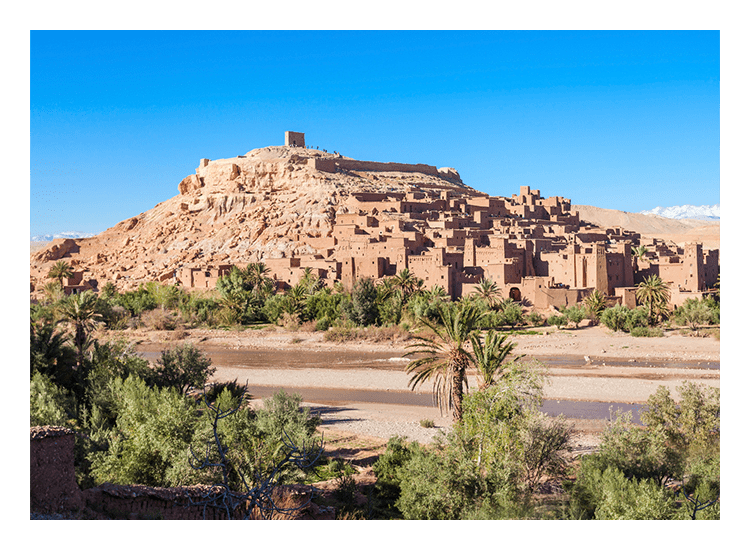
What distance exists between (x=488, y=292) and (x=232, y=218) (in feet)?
93.4

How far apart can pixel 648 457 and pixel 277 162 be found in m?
52.0

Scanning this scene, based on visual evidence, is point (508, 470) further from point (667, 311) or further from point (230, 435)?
point (667, 311)

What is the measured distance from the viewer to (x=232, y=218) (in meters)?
51.7

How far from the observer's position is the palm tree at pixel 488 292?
2891 centimetres

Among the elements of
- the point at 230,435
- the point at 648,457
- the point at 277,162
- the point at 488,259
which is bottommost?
the point at 648,457

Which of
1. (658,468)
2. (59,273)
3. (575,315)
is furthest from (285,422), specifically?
(59,273)

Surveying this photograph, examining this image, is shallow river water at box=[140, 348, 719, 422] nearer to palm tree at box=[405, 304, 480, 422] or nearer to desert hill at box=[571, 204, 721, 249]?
palm tree at box=[405, 304, 480, 422]

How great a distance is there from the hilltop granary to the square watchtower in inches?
5.7

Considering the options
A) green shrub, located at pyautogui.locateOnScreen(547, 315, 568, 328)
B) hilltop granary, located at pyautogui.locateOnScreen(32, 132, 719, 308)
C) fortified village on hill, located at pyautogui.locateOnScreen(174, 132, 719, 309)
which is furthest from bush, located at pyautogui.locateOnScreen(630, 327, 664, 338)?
hilltop granary, located at pyautogui.locateOnScreen(32, 132, 719, 308)

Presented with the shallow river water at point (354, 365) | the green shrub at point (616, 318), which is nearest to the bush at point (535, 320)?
the green shrub at point (616, 318)

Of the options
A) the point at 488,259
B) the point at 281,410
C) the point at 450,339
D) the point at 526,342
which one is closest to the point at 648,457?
the point at 450,339

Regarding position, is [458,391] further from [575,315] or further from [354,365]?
[575,315]

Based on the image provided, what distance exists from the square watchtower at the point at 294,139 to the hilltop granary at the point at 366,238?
0.47ft

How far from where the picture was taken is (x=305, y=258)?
37969 mm
